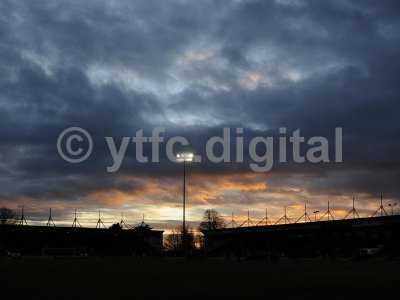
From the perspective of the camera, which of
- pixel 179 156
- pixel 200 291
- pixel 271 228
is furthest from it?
pixel 271 228

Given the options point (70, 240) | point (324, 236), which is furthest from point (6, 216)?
point (324, 236)

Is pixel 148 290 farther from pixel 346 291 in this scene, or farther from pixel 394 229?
pixel 394 229

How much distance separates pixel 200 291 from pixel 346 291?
638 cm

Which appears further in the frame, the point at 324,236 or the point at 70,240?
the point at 70,240

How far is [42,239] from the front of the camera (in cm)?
18650

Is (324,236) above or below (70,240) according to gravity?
above

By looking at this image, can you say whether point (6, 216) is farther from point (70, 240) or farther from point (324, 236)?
point (324, 236)

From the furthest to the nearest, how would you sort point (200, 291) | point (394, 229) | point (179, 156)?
point (394, 229) → point (179, 156) → point (200, 291)

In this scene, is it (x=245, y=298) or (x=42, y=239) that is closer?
(x=245, y=298)

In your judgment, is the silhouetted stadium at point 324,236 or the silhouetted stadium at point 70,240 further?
the silhouetted stadium at point 70,240

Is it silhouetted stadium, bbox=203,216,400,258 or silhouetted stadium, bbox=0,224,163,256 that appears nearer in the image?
silhouetted stadium, bbox=203,216,400,258

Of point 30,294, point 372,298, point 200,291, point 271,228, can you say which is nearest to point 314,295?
point 372,298

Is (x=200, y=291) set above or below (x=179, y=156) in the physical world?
below

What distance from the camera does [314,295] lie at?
22.4 metres
